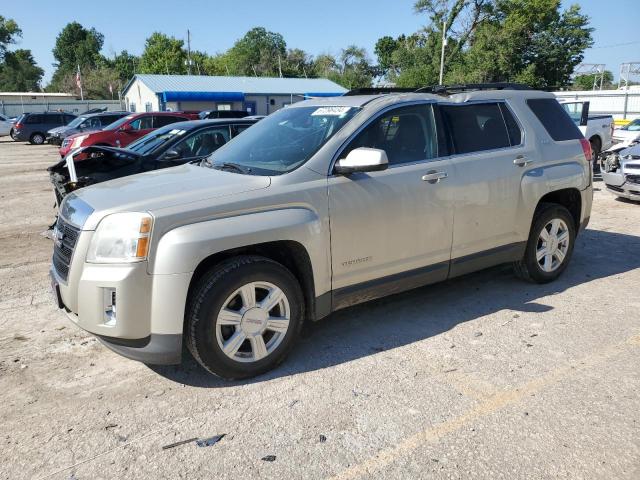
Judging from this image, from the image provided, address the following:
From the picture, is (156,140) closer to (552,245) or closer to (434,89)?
(434,89)

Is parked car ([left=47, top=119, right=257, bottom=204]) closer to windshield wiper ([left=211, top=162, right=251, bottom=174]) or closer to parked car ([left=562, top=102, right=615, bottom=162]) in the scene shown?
windshield wiper ([left=211, top=162, right=251, bottom=174])

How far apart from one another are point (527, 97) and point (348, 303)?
9.31 ft

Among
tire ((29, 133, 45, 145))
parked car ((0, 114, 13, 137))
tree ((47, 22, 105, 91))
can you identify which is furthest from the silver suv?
tree ((47, 22, 105, 91))

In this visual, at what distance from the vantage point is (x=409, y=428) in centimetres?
300

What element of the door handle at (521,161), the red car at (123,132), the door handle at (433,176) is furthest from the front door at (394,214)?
the red car at (123,132)

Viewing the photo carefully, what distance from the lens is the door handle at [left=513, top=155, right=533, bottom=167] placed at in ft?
15.6

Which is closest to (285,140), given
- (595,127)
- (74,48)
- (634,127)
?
(595,127)

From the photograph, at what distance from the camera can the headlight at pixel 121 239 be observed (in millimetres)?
3096

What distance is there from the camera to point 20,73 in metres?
94.4

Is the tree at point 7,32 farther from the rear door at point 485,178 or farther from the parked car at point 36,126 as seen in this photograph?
the rear door at point 485,178

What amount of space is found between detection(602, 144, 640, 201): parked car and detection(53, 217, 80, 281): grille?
30.6 ft

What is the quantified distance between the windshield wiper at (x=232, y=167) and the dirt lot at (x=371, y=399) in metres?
1.40

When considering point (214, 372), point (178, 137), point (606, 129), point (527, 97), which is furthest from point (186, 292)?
point (606, 129)

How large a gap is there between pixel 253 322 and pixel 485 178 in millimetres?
2362
